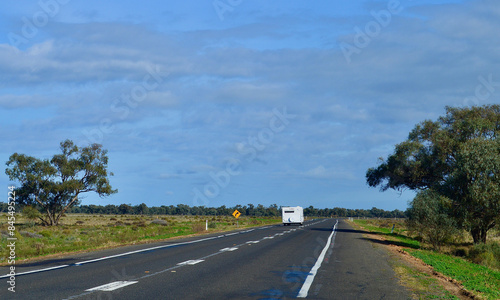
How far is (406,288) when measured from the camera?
438 inches

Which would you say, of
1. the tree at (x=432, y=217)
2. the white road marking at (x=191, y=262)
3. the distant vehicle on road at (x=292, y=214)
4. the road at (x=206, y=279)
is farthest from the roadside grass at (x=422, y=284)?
the distant vehicle on road at (x=292, y=214)

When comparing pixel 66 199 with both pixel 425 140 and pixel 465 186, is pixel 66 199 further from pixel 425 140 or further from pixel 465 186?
pixel 465 186

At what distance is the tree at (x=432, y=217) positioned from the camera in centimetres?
2716

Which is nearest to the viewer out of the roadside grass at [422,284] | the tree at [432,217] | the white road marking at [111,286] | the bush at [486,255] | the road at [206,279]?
the road at [206,279]

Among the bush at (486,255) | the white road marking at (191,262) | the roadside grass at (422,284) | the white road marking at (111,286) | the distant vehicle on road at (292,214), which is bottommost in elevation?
the bush at (486,255)

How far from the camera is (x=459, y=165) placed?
29188 millimetres

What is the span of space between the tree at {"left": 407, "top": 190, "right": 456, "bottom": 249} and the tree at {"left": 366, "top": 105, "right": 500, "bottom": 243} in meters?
1.17

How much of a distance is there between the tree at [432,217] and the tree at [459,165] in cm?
117

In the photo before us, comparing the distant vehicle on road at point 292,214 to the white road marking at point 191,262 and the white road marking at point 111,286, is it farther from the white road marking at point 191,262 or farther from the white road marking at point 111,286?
the white road marking at point 111,286

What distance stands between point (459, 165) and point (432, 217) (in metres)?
4.36

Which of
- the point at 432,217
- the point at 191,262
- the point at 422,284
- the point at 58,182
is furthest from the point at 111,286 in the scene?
the point at 58,182

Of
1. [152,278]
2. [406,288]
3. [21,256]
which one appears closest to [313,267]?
[406,288]

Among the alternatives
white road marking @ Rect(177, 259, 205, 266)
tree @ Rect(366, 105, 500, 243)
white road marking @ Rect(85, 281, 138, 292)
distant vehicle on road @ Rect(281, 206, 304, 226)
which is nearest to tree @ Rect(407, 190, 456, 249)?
tree @ Rect(366, 105, 500, 243)

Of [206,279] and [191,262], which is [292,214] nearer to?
[191,262]
